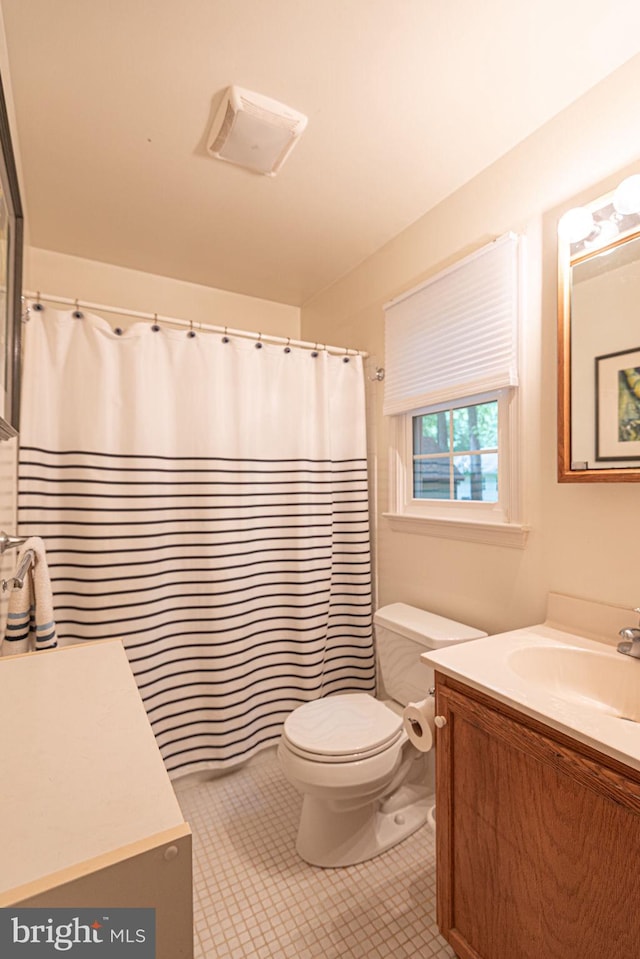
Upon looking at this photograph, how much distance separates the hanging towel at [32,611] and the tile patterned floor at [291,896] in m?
0.89

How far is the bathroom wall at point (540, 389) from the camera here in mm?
1270

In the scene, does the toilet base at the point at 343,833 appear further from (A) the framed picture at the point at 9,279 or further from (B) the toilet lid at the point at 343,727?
(A) the framed picture at the point at 9,279

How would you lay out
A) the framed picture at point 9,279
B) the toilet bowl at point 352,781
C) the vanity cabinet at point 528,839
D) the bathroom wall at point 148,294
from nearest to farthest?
the vanity cabinet at point 528,839, the framed picture at point 9,279, the toilet bowl at point 352,781, the bathroom wall at point 148,294

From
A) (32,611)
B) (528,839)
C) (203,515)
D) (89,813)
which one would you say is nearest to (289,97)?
(203,515)

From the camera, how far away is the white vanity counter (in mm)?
468

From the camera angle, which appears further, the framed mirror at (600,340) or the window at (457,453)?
the window at (457,453)

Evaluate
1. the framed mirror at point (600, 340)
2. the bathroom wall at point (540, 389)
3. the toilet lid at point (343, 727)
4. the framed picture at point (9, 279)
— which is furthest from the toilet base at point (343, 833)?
the framed picture at point (9, 279)

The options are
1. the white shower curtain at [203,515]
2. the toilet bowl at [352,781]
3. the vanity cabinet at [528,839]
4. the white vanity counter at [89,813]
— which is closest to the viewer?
the white vanity counter at [89,813]

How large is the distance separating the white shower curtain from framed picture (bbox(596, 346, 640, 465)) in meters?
1.14

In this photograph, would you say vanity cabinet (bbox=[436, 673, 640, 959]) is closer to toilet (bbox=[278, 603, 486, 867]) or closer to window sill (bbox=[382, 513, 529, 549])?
toilet (bbox=[278, 603, 486, 867])

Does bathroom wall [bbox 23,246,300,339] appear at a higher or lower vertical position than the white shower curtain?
higher

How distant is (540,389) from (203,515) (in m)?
1.34

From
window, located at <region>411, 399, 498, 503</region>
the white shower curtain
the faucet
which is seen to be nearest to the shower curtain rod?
the white shower curtain

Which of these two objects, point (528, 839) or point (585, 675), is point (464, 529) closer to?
point (585, 675)
